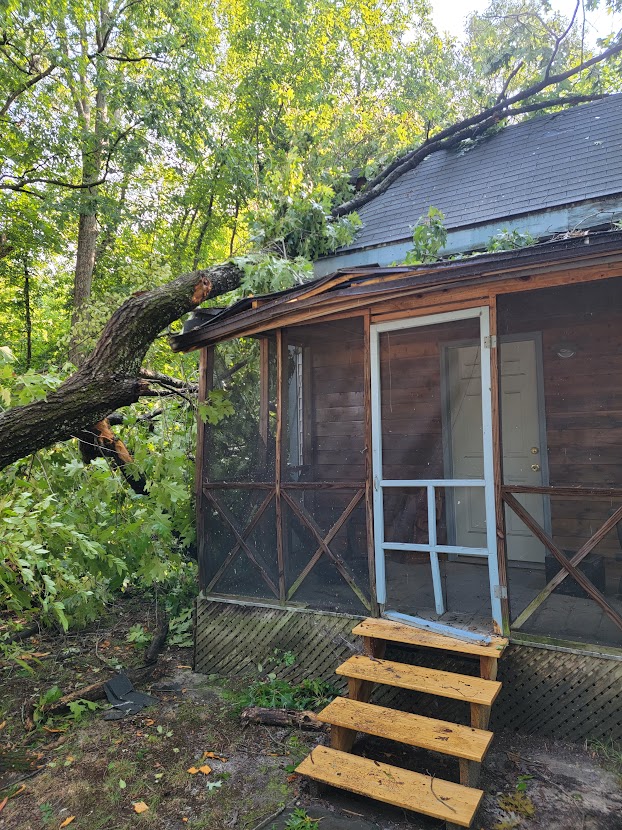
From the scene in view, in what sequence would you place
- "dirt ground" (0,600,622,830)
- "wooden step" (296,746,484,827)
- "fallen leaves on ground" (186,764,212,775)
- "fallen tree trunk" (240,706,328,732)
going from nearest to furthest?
"wooden step" (296,746,484,827), "dirt ground" (0,600,622,830), "fallen leaves on ground" (186,764,212,775), "fallen tree trunk" (240,706,328,732)

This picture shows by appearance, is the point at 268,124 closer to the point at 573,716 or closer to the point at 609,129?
the point at 609,129

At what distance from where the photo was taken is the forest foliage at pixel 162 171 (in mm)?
4238

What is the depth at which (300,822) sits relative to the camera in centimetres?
273

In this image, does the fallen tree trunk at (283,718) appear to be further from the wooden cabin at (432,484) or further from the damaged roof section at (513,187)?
the damaged roof section at (513,187)

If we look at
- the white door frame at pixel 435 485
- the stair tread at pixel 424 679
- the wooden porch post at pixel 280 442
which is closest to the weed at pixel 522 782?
the stair tread at pixel 424 679

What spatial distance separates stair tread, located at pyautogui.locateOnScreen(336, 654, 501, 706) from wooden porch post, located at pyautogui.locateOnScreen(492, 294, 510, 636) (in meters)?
0.49

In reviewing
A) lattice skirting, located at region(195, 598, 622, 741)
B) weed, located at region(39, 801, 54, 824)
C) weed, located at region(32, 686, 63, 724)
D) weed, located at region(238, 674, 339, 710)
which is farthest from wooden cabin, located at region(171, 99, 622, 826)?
weed, located at region(39, 801, 54, 824)

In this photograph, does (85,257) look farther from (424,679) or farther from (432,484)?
(424,679)

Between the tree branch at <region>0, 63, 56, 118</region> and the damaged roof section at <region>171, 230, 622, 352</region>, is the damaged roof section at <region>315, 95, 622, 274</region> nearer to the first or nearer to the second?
the damaged roof section at <region>171, 230, 622, 352</region>

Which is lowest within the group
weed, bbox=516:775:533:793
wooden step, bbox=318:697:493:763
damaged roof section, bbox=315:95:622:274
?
weed, bbox=516:775:533:793

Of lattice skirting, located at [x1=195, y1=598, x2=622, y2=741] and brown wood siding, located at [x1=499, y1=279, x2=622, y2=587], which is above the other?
brown wood siding, located at [x1=499, y1=279, x2=622, y2=587]

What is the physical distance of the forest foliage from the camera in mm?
4238

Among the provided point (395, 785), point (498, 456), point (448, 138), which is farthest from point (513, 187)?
point (395, 785)

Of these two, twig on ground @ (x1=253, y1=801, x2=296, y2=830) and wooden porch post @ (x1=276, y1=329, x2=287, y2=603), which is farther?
wooden porch post @ (x1=276, y1=329, x2=287, y2=603)
